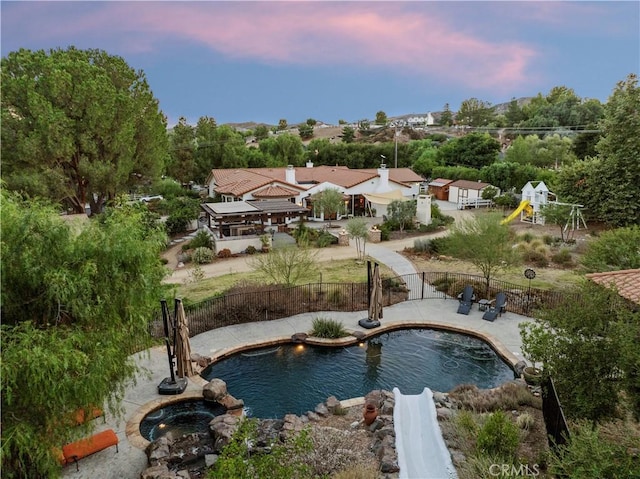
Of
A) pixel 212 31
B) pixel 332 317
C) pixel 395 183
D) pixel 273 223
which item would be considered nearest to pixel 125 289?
pixel 212 31

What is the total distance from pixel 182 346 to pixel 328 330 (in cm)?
516

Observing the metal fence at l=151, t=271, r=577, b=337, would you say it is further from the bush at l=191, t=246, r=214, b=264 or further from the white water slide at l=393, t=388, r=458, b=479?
the bush at l=191, t=246, r=214, b=264

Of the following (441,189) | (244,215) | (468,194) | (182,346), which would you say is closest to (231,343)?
(182,346)

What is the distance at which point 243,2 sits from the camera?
922 centimetres

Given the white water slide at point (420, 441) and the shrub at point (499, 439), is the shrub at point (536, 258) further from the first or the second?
the shrub at point (499, 439)

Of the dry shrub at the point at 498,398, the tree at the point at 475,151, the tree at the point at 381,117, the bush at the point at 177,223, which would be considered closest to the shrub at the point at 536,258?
the dry shrub at the point at 498,398

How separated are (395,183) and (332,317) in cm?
2681

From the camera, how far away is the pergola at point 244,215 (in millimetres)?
27359

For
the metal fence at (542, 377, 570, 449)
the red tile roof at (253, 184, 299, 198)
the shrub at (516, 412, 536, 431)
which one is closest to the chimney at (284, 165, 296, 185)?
the red tile roof at (253, 184, 299, 198)

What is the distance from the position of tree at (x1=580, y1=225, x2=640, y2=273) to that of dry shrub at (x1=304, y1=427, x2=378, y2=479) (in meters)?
13.5

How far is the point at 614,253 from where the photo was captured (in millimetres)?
17922

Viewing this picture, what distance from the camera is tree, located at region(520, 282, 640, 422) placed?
7407 millimetres

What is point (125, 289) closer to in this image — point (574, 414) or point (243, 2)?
point (243, 2)

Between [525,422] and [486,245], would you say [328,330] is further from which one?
[486,245]
